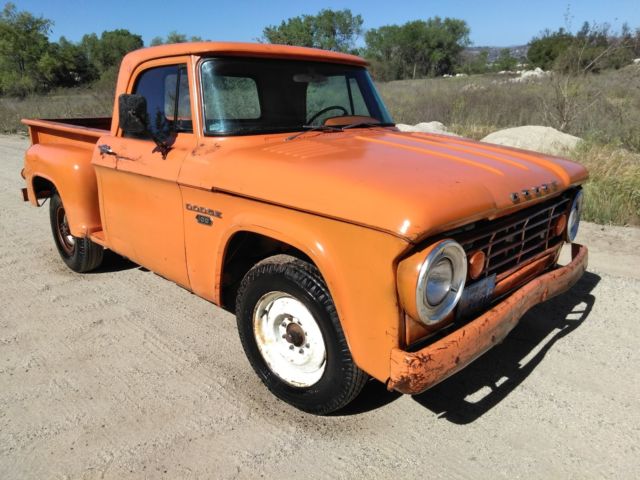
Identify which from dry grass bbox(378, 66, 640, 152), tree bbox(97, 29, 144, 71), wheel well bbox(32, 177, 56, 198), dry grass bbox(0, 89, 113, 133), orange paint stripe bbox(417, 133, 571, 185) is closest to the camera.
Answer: orange paint stripe bbox(417, 133, 571, 185)

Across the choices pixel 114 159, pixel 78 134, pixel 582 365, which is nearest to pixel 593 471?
pixel 582 365

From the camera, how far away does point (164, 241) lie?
3371 mm

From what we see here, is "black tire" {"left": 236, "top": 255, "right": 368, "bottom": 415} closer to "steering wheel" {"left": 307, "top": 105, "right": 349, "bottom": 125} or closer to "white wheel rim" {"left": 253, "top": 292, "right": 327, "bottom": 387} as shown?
"white wheel rim" {"left": 253, "top": 292, "right": 327, "bottom": 387}

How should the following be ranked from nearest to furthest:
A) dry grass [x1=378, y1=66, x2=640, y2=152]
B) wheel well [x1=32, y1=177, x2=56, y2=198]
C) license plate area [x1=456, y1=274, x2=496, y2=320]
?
license plate area [x1=456, y1=274, x2=496, y2=320]
wheel well [x1=32, y1=177, x2=56, y2=198]
dry grass [x1=378, y1=66, x2=640, y2=152]

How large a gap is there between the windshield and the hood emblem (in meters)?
1.46

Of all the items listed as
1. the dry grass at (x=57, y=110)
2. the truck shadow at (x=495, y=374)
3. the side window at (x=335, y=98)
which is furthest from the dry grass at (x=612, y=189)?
the dry grass at (x=57, y=110)

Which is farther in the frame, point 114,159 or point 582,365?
point 114,159

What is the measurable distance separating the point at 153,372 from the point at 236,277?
2.59ft

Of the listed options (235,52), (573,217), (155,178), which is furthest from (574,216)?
(155,178)

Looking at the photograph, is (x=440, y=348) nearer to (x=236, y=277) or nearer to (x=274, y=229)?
(x=274, y=229)

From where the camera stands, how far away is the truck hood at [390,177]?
2072 millimetres

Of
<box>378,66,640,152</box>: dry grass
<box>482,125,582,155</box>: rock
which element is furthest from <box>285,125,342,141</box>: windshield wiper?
<box>378,66,640,152</box>: dry grass

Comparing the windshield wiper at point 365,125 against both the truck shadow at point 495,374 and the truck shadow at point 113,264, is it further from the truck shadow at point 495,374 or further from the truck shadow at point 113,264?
the truck shadow at point 113,264

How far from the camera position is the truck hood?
2072 mm
